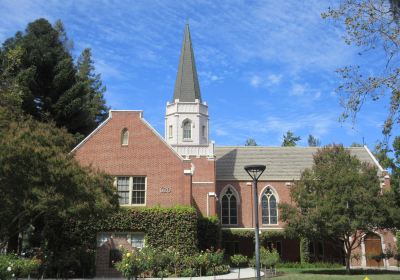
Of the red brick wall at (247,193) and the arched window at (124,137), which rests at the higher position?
the arched window at (124,137)

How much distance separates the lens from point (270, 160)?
45469 mm

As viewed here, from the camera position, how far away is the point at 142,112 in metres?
30.6

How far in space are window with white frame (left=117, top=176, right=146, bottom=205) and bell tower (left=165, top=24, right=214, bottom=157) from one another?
13.9m

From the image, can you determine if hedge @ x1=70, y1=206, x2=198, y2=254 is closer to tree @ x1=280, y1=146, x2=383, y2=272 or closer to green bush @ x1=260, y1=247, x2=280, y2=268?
green bush @ x1=260, y1=247, x2=280, y2=268

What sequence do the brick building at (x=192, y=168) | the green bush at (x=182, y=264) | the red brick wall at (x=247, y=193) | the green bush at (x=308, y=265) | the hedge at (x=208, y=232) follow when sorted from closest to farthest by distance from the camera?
1. the green bush at (x=182, y=264)
2. the brick building at (x=192, y=168)
3. the hedge at (x=208, y=232)
4. the green bush at (x=308, y=265)
5. the red brick wall at (x=247, y=193)

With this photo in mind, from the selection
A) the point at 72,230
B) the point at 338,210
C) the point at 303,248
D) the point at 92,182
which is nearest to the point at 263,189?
the point at 303,248

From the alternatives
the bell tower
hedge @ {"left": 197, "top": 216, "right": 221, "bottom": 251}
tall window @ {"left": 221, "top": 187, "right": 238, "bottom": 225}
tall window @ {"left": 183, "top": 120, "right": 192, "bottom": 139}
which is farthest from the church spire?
hedge @ {"left": 197, "top": 216, "right": 221, "bottom": 251}

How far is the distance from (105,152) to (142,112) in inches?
145

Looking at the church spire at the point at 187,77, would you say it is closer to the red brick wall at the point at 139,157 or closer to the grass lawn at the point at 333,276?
the red brick wall at the point at 139,157

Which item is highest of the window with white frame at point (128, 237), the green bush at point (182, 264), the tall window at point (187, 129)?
the tall window at point (187, 129)

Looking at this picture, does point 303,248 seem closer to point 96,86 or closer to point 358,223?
point 358,223

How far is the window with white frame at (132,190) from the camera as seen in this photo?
29.2m

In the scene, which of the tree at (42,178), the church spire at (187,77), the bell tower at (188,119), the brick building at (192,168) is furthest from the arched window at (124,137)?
the church spire at (187,77)

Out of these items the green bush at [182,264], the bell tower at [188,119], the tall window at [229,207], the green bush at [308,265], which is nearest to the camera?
the green bush at [182,264]
